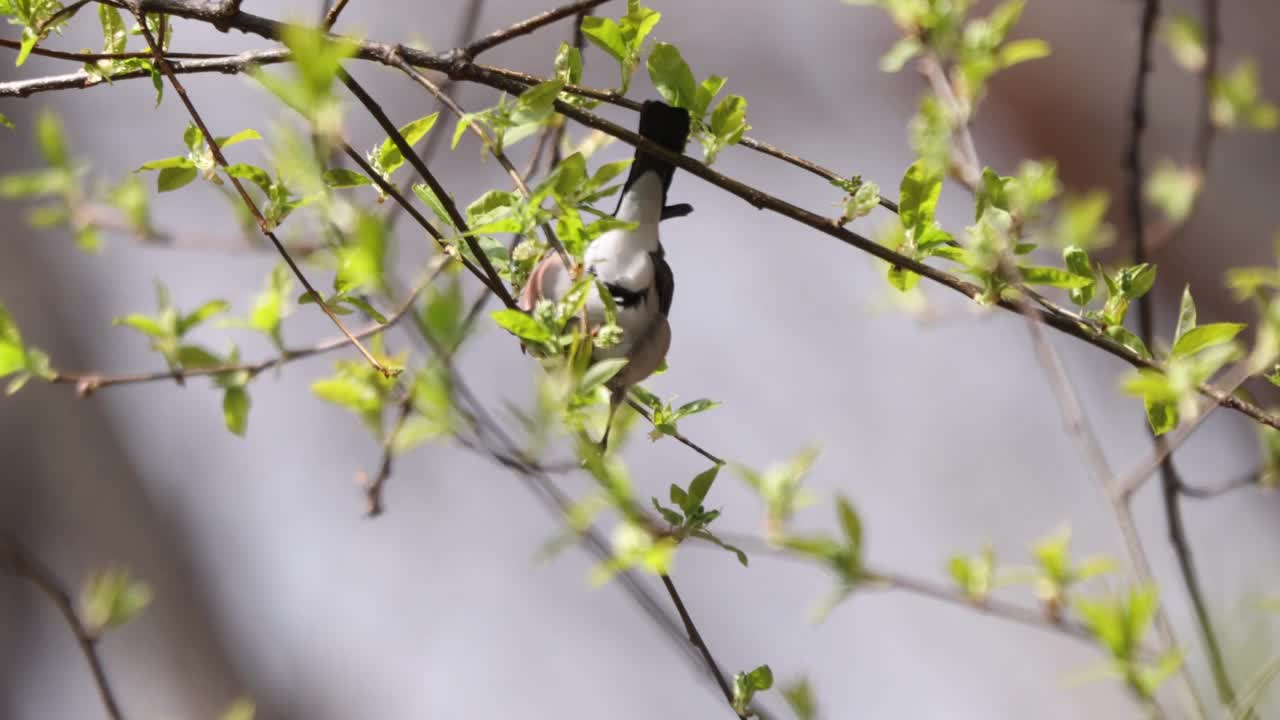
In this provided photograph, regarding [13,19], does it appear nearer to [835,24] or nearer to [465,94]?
[465,94]

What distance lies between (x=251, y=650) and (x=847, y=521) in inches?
44.5

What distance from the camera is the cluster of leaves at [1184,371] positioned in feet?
0.85

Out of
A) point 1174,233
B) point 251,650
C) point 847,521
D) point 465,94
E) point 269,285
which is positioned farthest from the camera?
point 251,650

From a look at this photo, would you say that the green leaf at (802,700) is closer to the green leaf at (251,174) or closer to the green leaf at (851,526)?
the green leaf at (851,526)

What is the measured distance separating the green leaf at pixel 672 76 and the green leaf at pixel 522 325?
3.4 inches

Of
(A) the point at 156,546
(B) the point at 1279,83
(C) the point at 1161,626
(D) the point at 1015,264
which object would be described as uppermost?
(A) the point at 156,546

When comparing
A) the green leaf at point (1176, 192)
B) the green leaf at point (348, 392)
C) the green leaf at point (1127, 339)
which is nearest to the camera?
the green leaf at point (1127, 339)

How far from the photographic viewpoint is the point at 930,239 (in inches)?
11.5

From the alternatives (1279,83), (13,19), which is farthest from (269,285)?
(1279,83)

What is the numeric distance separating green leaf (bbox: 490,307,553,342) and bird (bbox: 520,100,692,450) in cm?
3

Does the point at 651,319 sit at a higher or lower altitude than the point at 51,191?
lower

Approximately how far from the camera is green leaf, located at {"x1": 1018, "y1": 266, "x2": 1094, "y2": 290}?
28cm

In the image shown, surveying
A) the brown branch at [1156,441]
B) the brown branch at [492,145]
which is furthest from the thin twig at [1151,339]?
the brown branch at [492,145]

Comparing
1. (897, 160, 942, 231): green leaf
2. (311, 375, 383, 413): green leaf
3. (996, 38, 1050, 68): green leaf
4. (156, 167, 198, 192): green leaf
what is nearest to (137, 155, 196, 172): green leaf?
(156, 167, 198, 192): green leaf
